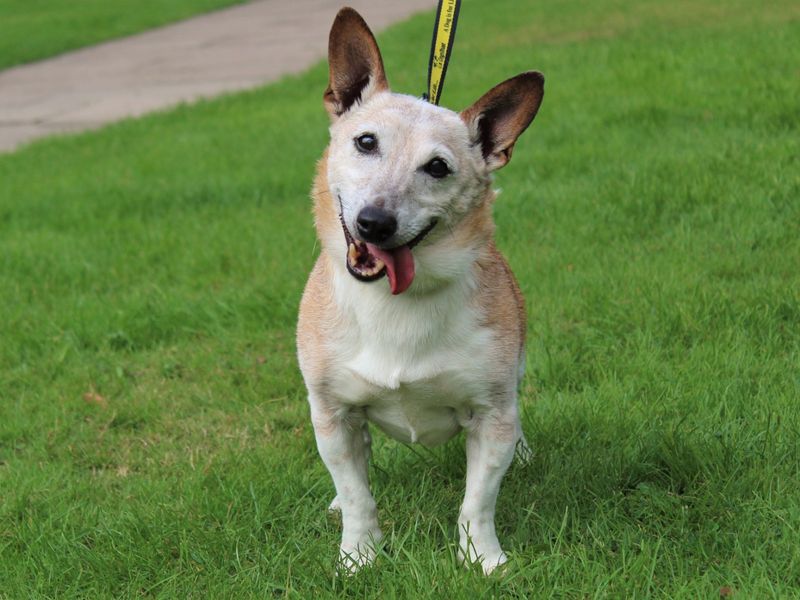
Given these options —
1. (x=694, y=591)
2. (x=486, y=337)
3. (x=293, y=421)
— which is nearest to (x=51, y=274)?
(x=293, y=421)

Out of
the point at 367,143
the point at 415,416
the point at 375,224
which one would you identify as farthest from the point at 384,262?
the point at 415,416

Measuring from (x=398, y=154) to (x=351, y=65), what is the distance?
0.52 metres

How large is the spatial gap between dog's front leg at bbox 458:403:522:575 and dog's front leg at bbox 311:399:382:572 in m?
0.30

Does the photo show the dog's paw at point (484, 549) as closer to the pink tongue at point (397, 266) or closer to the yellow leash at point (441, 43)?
the pink tongue at point (397, 266)

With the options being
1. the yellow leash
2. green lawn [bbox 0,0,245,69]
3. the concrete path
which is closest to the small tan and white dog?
the yellow leash

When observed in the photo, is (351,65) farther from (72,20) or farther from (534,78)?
(72,20)

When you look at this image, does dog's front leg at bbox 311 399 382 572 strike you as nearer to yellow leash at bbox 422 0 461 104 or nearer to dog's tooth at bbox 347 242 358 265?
dog's tooth at bbox 347 242 358 265

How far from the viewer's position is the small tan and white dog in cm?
314

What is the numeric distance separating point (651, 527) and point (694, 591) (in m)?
0.43

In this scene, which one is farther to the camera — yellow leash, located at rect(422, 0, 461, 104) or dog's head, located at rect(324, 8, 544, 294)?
yellow leash, located at rect(422, 0, 461, 104)

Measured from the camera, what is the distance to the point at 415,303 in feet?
10.5

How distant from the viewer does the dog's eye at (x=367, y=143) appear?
10.5 ft

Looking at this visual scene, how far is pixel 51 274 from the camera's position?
6.62 meters

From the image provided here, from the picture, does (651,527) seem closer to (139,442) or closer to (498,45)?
(139,442)
